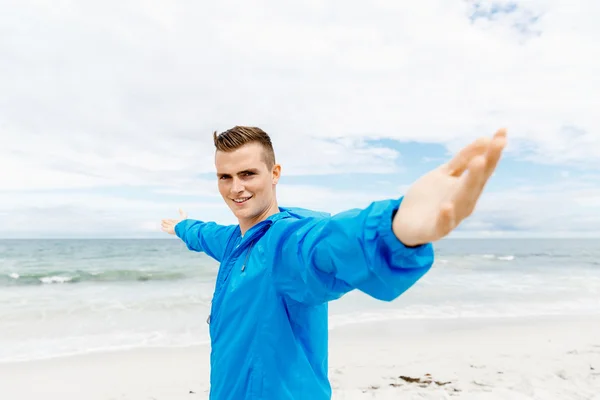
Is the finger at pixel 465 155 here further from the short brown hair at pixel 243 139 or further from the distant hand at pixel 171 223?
the distant hand at pixel 171 223

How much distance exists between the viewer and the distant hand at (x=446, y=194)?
1019mm

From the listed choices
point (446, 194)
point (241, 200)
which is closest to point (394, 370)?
point (241, 200)

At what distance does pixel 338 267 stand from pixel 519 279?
65.8 feet

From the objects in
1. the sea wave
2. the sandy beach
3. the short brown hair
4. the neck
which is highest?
the short brown hair

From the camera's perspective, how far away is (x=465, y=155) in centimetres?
112

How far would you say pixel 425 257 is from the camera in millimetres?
1190

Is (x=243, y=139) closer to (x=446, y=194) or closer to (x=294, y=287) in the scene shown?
(x=294, y=287)

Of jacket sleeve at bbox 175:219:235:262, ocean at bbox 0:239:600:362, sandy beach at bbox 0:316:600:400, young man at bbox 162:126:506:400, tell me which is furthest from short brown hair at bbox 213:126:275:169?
ocean at bbox 0:239:600:362

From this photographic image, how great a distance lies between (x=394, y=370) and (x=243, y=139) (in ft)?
17.3

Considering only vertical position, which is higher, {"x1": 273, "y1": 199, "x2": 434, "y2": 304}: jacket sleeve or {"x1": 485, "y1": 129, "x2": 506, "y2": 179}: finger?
{"x1": 485, "y1": 129, "x2": 506, "y2": 179}: finger

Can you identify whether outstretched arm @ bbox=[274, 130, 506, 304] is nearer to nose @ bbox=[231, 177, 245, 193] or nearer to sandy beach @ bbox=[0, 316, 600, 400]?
nose @ bbox=[231, 177, 245, 193]

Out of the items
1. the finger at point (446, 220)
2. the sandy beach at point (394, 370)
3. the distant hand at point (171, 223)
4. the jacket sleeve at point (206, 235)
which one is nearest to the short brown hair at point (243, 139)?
the jacket sleeve at point (206, 235)

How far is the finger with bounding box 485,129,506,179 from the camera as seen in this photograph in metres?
1.01

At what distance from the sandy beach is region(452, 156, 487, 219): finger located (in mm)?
4796
